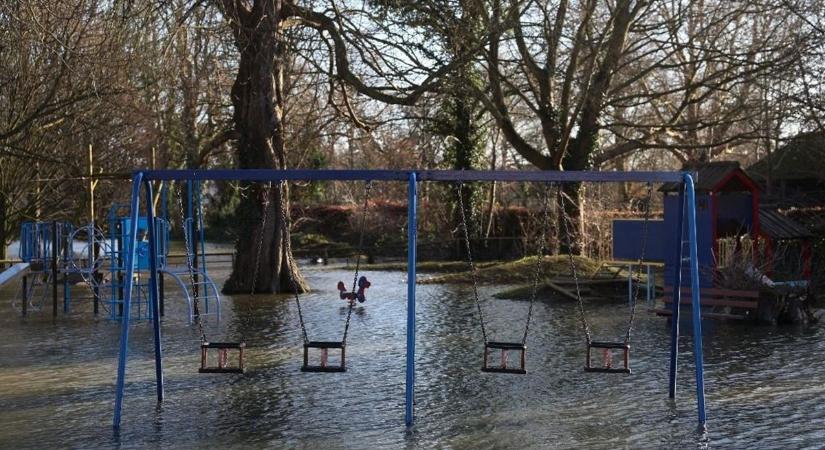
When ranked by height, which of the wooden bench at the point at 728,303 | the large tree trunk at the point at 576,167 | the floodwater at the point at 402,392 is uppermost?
the large tree trunk at the point at 576,167

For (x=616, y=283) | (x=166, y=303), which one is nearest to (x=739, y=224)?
(x=616, y=283)

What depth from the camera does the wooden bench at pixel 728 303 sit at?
53.9 ft

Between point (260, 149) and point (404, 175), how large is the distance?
523 inches

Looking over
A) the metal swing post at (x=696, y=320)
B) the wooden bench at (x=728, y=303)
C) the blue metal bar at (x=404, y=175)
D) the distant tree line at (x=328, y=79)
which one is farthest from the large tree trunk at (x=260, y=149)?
the metal swing post at (x=696, y=320)

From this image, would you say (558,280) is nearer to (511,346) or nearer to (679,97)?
(511,346)

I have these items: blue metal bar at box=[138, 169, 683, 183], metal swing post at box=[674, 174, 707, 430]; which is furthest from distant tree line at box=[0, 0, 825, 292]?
metal swing post at box=[674, 174, 707, 430]

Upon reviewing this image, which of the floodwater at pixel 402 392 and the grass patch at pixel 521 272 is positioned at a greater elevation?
the grass patch at pixel 521 272

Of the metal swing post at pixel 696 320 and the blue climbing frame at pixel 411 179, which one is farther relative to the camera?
the metal swing post at pixel 696 320

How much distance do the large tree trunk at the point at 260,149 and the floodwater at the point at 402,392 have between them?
5077mm

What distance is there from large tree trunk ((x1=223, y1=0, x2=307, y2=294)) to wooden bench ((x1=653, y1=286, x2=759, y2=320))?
8.99m

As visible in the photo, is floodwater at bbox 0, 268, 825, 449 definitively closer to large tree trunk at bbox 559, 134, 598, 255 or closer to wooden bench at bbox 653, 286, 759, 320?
wooden bench at bbox 653, 286, 759, 320

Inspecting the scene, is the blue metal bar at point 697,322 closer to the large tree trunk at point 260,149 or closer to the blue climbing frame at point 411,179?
the blue climbing frame at point 411,179

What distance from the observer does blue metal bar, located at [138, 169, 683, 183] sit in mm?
9328

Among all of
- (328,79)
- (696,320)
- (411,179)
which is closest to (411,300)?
(411,179)
